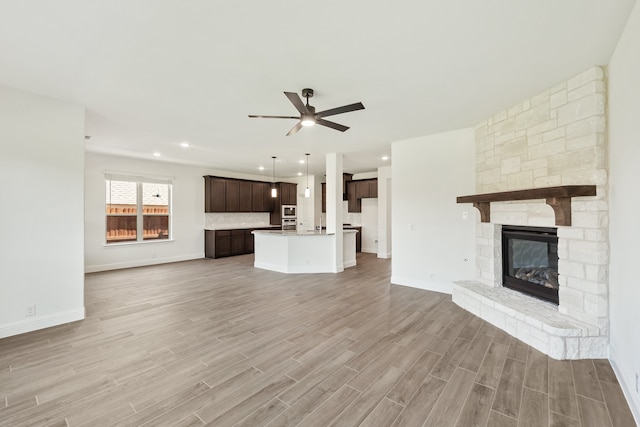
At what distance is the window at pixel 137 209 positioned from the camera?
22.2 ft

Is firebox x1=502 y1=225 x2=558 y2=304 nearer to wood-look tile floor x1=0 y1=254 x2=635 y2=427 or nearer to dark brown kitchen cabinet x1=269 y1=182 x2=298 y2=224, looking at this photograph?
wood-look tile floor x1=0 y1=254 x2=635 y2=427

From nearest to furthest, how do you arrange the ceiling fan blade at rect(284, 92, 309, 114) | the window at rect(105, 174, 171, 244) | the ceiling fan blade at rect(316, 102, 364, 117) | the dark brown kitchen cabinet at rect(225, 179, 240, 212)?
the ceiling fan blade at rect(284, 92, 309, 114), the ceiling fan blade at rect(316, 102, 364, 117), the window at rect(105, 174, 171, 244), the dark brown kitchen cabinet at rect(225, 179, 240, 212)

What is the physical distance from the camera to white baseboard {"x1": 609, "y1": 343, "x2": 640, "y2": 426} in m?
1.87

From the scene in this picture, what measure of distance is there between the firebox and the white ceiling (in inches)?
67.0

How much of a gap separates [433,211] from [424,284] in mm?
1337

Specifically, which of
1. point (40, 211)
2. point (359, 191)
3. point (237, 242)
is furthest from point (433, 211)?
point (237, 242)

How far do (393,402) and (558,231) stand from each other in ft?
8.45

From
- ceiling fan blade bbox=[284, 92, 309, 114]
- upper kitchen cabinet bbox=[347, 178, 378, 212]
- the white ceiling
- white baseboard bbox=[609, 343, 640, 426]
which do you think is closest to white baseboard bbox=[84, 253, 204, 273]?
the white ceiling

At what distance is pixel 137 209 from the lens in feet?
23.6

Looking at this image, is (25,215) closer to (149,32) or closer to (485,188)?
(149,32)

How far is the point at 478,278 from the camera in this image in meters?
4.21

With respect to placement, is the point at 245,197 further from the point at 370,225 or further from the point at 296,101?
the point at 296,101

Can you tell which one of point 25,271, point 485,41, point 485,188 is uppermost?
point 485,41

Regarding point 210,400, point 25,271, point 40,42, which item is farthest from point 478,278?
point 25,271
